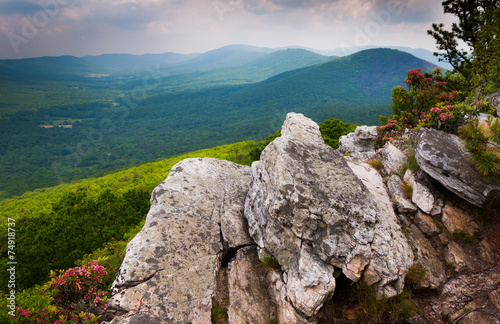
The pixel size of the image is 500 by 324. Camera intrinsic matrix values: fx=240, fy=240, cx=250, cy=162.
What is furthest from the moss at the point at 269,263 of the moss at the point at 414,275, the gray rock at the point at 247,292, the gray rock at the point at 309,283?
the moss at the point at 414,275

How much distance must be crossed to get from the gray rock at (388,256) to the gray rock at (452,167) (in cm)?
198

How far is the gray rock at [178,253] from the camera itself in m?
6.77

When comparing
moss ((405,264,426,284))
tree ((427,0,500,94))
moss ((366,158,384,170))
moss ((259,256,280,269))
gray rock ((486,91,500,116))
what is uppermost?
tree ((427,0,500,94))

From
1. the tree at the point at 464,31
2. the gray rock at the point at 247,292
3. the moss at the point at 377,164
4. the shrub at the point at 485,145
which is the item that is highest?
the tree at the point at 464,31

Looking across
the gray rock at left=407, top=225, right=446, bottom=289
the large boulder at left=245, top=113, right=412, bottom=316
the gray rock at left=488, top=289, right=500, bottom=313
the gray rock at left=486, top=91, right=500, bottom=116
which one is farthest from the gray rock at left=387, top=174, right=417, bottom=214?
the gray rock at left=486, top=91, right=500, bottom=116

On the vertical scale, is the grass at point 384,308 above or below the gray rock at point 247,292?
above

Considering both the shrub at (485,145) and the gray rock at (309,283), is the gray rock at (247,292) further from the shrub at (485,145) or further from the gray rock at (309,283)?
the shrub at (485,145)

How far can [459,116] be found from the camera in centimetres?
1027

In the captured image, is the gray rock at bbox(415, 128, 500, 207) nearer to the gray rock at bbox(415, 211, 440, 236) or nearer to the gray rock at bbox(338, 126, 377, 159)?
the gray rock at bbox(415, 211, 440, 236)

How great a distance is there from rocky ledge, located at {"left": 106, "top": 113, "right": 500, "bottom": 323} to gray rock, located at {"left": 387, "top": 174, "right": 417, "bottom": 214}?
38 millimetres

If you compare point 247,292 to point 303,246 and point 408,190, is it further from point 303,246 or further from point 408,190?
point 408,190

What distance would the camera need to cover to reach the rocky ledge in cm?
680

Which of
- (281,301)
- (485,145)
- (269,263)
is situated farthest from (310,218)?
(485,145)

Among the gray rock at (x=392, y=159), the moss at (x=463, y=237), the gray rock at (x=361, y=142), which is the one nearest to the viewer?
the moss at (x=463, y=237)
